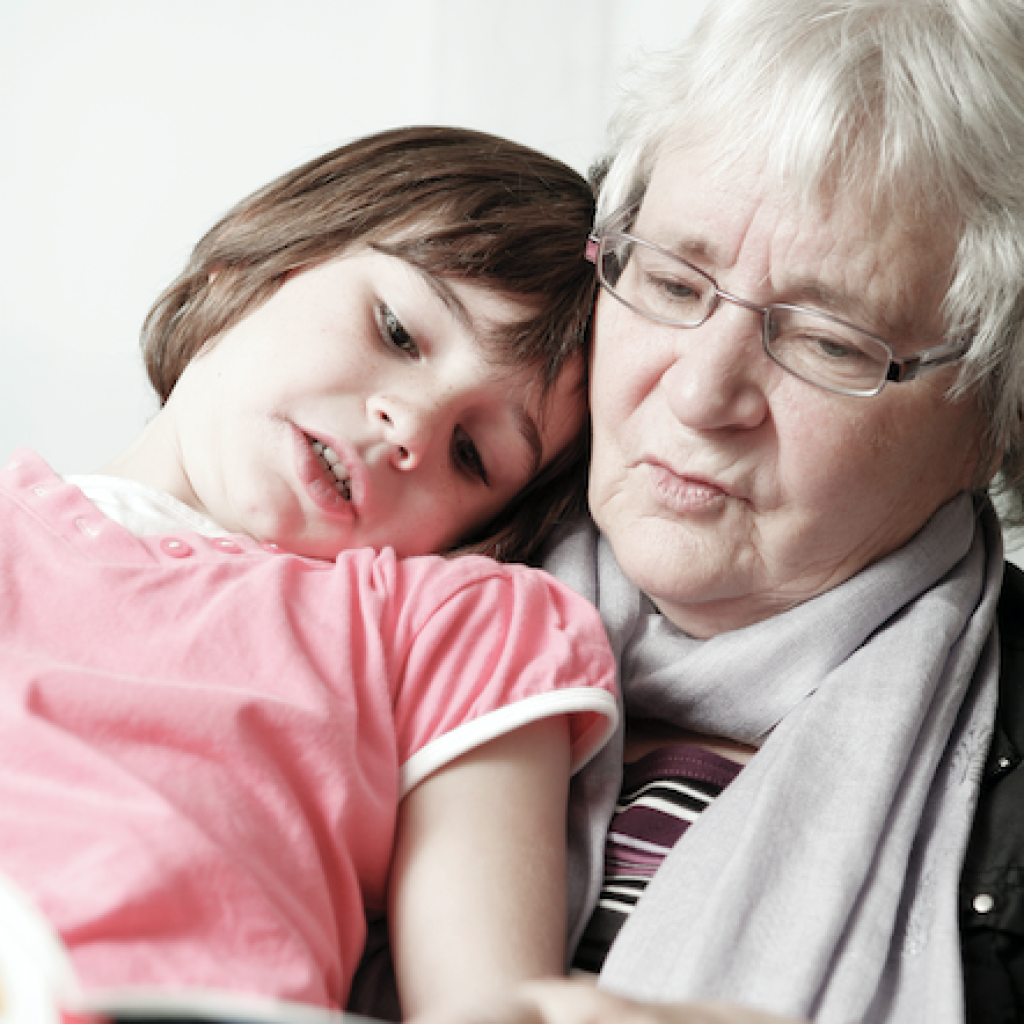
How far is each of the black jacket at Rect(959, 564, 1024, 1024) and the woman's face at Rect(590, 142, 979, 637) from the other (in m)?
0.30

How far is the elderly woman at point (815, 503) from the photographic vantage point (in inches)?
49.8

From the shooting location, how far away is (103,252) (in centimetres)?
268

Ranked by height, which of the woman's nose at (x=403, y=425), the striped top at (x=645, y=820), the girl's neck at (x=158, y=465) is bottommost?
the striped top at (x=645, y=820)

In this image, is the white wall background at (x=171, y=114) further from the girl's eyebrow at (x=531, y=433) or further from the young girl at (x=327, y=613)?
the girl's eyebrow at (x=531, y=433)

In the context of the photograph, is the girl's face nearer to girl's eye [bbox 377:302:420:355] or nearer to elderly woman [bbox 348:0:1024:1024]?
girl's eye [bbox 377:302:420:355]

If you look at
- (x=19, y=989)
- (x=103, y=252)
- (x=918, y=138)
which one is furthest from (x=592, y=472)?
(x=103, y=252)

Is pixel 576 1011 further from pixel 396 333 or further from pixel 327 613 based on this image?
pixel 396 333

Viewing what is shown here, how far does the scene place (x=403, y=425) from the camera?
Result: 1.48 m

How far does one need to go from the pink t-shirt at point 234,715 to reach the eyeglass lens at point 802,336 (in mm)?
→ 389

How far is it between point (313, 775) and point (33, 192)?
199 centimetres

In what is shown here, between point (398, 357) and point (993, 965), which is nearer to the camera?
point (993, 965)

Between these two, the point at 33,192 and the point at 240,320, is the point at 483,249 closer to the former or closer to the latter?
the point at 240,320

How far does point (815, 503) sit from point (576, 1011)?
31.5 inches

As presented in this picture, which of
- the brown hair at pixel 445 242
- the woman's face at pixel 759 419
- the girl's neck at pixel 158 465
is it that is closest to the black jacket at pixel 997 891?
the woman's face at pixel 759 419
